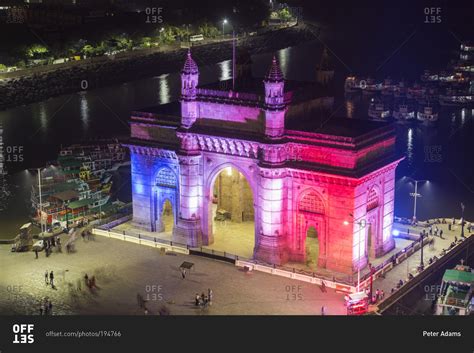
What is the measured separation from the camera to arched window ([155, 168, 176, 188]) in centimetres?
7062

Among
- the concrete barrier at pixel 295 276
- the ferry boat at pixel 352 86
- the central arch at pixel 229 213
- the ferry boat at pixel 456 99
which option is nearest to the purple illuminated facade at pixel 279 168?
the central arch at pixel 229 213

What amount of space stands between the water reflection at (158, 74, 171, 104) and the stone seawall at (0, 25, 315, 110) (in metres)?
1.34

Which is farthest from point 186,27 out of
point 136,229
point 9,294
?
point 9,294

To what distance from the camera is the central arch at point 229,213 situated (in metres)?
68.8

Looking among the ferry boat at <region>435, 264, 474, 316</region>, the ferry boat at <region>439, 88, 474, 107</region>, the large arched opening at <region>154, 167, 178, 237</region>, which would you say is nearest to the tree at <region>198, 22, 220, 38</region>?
the ferry boat at <region>439, 88, 474, 107</region>

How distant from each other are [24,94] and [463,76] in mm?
67816

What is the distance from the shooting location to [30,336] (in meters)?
48.9

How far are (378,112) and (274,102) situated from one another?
7237 cm

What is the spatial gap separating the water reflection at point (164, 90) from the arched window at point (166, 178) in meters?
69.9

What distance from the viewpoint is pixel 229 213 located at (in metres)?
74.8

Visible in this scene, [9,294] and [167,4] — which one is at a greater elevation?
[167,4]

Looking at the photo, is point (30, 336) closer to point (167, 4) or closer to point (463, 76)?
point (463, 76)

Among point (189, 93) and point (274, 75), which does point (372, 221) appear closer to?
point (274, 75)

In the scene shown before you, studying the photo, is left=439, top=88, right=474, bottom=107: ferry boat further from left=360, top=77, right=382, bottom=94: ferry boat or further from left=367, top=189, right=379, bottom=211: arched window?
left=367, top=189, right=379, bottom=211: arched window
